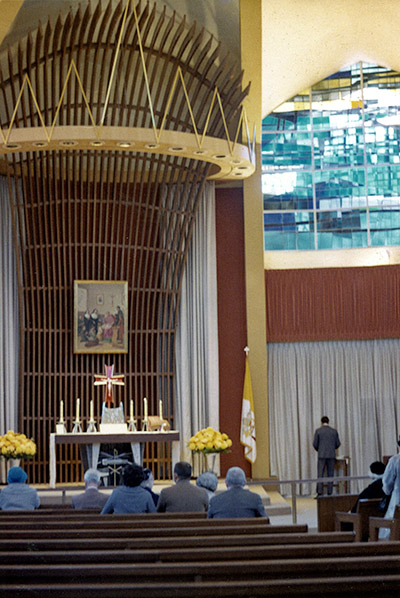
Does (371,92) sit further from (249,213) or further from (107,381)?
(107,381)

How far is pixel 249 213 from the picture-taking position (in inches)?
585

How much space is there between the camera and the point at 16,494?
7.23 m

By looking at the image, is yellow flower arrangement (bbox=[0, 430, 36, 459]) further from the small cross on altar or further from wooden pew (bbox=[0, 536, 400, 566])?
wooden pew (bbox=[0, 536, 400, 566])

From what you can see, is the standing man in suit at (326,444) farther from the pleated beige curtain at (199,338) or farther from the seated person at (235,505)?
the seated person at (235,505)

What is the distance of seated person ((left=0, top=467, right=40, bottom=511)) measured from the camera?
7.16 m

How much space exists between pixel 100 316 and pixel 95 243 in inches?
45.9

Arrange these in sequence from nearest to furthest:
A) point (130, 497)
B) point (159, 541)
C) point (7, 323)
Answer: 1. point (159, 541)
2. point (130, 497)
3. point (7, 323)

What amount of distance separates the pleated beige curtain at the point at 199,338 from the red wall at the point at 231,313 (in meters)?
0.31

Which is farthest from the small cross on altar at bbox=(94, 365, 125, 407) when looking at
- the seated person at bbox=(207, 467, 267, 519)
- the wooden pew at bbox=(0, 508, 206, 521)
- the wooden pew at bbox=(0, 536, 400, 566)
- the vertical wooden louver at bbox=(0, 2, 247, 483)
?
the wooden pew at bbox=(0, 536, 400, 566)

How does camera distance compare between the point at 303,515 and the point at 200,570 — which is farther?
the point at 303,515

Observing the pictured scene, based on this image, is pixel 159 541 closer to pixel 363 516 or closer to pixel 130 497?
pixel 130 497

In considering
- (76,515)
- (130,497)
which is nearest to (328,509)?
(130,497)

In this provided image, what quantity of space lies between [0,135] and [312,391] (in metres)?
7.68

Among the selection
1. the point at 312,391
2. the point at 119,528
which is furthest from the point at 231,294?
the point at 119,528
